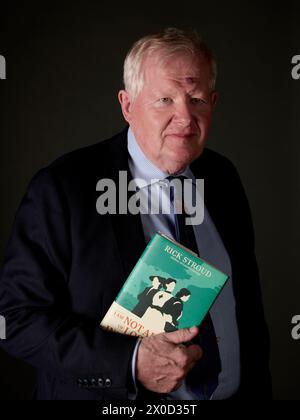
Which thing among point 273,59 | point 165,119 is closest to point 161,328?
point 165,119

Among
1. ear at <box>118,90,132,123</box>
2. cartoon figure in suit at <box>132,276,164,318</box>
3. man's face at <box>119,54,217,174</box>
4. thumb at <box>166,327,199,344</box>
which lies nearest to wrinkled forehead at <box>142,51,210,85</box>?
man's face at <box>119,54,217,174</box>

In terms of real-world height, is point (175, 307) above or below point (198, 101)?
below

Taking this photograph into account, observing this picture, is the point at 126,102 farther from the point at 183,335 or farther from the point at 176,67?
the point at 183,335

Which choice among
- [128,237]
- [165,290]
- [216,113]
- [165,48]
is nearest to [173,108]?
[165,48]

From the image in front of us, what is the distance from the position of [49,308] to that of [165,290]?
0.33 meters

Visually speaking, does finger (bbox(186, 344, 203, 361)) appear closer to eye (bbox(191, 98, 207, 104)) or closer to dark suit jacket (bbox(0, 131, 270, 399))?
dark suit jacket (bbox(0, 131, 270, 399))

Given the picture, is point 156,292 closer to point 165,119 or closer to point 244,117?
point 165,119

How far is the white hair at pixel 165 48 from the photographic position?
1.67m

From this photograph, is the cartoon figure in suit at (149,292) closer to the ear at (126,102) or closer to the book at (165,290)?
the book at (165,290)

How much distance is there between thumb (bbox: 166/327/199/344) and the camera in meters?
1.51

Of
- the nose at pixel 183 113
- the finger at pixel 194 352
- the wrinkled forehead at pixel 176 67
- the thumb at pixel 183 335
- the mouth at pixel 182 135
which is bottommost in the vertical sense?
the finger at pixel 194 352

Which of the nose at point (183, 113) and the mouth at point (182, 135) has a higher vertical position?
the nose at point (183, 113)

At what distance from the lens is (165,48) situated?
1.67 metres

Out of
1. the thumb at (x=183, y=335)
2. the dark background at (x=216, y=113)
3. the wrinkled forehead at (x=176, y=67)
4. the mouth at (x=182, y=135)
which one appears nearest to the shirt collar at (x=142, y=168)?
the mouth at (x=182, y=135)
